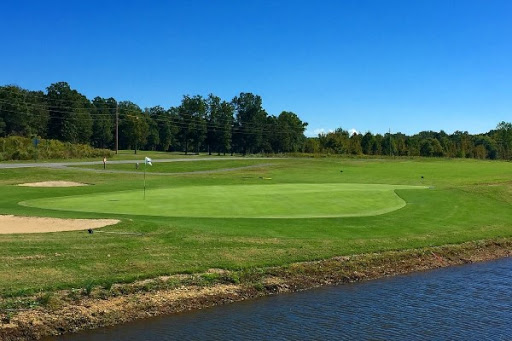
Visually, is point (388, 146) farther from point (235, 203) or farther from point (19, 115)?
point (235, 203)

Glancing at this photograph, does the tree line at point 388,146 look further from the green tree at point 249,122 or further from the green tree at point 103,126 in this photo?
the green tree at point 103,126

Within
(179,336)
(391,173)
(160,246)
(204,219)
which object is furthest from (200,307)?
(391,173)

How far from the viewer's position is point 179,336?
36.1 ft

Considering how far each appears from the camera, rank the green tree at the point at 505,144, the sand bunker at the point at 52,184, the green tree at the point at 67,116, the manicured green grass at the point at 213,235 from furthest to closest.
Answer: the green tree at the point at 505,144 → the green tree at the point at 67,116 → the sand bunker at the point at 52,184 → the manicured green grass at the point at 213,235

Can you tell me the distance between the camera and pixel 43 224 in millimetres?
21234

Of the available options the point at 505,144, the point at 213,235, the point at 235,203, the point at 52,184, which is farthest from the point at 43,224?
the point at 505,144

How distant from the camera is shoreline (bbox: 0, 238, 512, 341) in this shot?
11.3 metres

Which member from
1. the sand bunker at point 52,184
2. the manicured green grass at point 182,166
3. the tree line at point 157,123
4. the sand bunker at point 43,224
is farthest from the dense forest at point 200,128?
the sand bunker at point 43,224

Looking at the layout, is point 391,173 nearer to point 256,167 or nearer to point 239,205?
point 256,167

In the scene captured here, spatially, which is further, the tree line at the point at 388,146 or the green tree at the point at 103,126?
the green tree at the point at 103,126

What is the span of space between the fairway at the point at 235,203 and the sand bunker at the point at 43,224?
2963 millimetres

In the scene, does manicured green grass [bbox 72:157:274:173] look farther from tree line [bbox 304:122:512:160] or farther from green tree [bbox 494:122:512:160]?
green tree [bbox 494:122:512:160]

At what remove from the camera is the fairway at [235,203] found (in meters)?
25.4

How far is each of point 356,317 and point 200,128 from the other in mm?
120449
